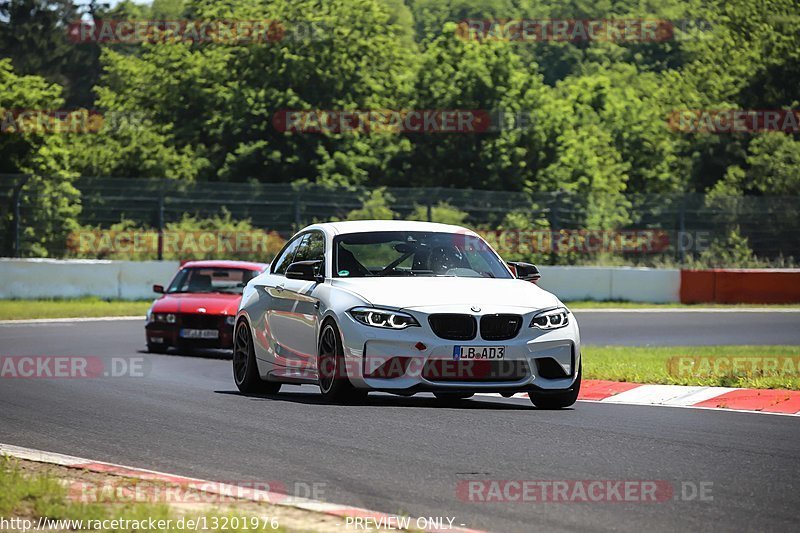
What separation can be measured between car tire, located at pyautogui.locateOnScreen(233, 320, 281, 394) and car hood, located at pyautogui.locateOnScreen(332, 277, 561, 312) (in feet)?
5.97

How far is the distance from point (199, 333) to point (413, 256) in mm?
8859

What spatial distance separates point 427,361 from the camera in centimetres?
1152

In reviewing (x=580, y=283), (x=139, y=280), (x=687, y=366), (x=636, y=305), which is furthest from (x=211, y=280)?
(x=636, y=305)

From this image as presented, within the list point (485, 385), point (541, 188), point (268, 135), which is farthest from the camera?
point (268, 135)

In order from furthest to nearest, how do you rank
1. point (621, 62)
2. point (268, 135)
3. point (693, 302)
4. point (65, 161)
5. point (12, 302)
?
point (621, 62) < point (268, 135) < point (65, 161) < point (693, 302) < point (12, 302)

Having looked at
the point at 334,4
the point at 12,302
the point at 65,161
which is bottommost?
the point at 12,302

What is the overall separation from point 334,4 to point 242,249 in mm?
29378

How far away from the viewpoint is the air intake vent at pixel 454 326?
38.0 feet

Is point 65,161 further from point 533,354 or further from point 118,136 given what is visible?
point 533,354

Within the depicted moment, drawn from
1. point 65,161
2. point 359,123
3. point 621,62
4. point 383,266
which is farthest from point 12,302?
point 621,62

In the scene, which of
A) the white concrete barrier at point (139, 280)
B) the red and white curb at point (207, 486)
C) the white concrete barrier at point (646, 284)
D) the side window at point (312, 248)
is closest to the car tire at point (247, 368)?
the side window at point (312, 248)

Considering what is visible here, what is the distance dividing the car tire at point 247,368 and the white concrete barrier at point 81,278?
2017 centimetres

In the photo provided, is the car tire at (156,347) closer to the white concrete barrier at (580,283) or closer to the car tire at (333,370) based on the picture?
the car tire at (333,370)

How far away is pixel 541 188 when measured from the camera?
53312 mm
